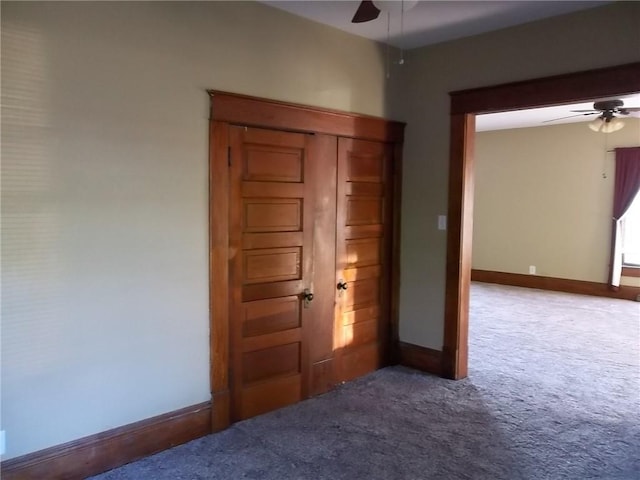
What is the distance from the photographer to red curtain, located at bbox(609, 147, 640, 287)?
268 inches

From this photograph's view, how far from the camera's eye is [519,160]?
25.7 feet

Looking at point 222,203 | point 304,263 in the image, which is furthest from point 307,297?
point 222,203

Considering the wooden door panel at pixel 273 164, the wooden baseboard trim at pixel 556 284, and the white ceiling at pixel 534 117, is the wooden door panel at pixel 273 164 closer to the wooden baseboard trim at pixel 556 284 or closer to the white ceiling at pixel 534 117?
the white ceiling at pixel 534 117

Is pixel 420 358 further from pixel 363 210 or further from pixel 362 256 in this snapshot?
pixel 363 210

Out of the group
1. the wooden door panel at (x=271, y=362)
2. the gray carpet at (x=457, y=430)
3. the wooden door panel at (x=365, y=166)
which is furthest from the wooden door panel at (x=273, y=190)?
the gray carpet at (x=457, y=430)

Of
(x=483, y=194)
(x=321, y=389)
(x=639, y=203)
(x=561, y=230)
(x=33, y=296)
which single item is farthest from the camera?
(x=483, y=194)

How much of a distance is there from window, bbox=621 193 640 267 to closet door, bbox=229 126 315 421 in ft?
18.4

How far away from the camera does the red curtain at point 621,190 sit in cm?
682

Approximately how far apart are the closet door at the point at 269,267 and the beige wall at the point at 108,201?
0.79ft

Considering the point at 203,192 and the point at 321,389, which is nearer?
the point at 203,192

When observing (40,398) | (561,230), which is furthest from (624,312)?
(40,398)

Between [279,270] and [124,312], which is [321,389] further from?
[124,312]

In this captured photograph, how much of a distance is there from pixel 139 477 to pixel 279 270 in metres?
1.42

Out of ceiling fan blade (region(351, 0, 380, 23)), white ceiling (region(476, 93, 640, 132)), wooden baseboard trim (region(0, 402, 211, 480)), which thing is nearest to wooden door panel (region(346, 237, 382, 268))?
wooden baseboard trim (region(0, 402, 211, 480))
